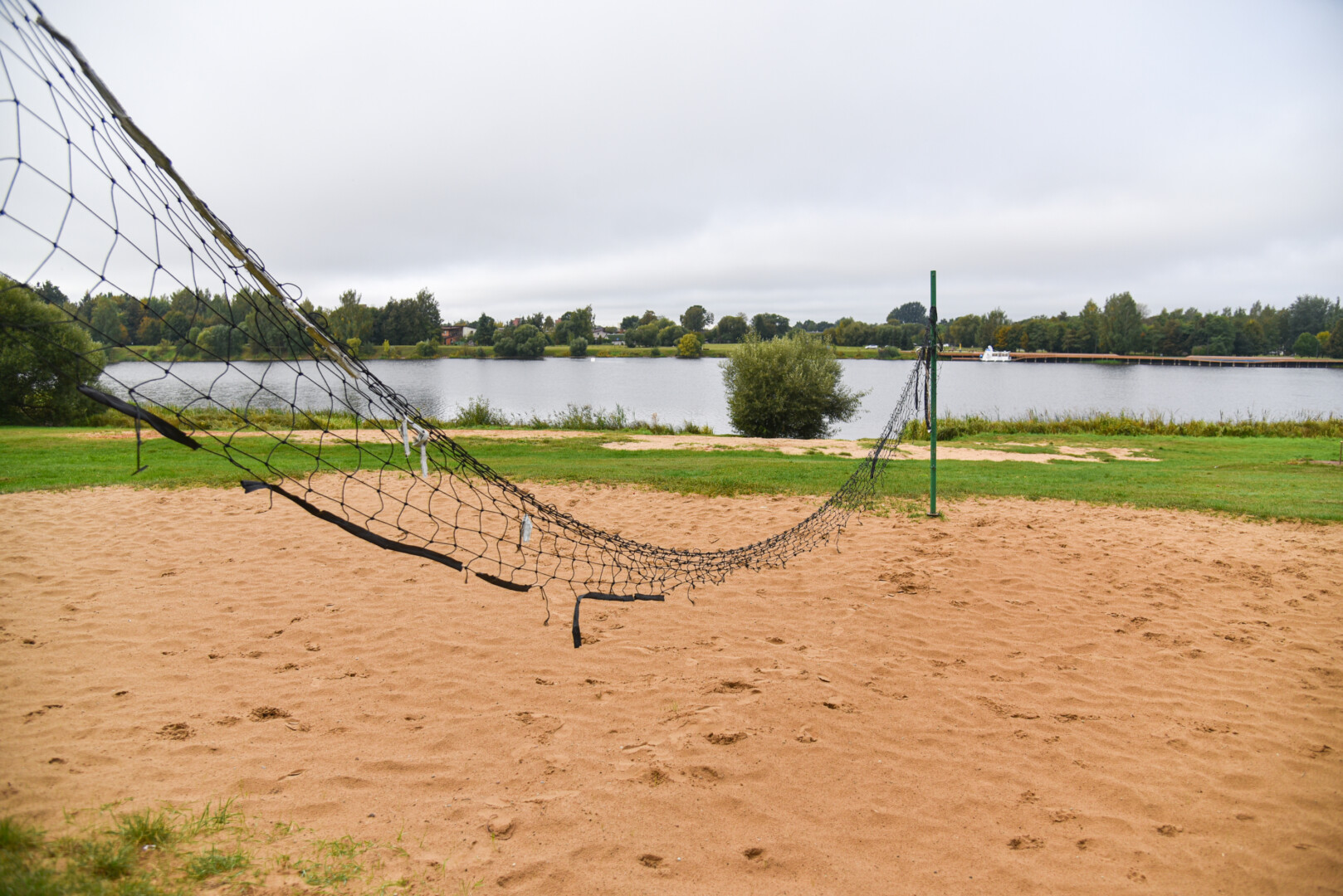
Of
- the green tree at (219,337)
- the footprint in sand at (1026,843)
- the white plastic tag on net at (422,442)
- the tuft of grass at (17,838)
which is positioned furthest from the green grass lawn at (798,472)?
the footprint in sand at (1026,843)

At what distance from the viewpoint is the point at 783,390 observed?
2620 cm

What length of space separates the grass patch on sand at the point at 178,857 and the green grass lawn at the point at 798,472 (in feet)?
20.5

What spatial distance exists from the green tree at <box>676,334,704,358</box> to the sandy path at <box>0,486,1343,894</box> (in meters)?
82.6

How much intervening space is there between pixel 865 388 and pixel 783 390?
24338 mm

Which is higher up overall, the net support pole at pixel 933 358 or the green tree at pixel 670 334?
the green tree at pixel 670 334

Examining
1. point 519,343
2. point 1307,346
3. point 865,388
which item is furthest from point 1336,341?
point 519,343

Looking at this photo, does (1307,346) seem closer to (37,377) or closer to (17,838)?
(17,838)

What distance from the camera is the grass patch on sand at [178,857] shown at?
2369 millimetres

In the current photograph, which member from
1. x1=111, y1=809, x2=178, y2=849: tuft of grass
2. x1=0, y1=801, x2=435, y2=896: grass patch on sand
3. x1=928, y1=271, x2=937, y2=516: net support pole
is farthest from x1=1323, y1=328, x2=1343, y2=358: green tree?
x1=111, y1=809, x2=178, y2=849: tuft of grass

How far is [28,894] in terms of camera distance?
2.17 metres

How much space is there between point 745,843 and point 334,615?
12.8ft

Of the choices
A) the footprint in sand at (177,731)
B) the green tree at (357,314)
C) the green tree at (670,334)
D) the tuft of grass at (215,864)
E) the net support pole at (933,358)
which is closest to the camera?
the tuft of grass at (215,864)

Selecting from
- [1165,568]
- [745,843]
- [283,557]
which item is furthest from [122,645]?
[1165,568]

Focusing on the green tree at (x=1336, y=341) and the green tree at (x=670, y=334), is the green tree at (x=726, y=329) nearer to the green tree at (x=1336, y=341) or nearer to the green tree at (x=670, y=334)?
the green tree at (x=670, y=334)
